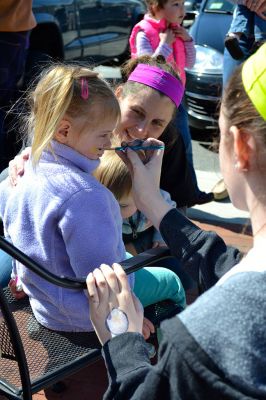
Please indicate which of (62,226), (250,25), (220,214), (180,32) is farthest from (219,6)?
(62,226)

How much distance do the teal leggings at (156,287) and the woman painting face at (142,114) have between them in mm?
601

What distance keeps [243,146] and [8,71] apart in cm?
330

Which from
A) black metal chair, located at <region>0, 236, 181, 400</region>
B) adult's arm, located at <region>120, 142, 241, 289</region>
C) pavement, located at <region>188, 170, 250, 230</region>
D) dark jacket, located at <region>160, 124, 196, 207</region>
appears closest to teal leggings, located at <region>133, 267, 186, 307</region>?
black metal chair, located at <region>0, 236, 181, 400</region>

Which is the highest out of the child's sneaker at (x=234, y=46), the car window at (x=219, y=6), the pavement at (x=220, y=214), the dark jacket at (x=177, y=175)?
the child's sneaker at (x=234, y=46)

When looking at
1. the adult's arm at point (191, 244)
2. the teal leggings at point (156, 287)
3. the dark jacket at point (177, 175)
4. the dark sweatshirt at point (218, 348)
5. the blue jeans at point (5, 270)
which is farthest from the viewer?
the dark jacket at point (177, 175)

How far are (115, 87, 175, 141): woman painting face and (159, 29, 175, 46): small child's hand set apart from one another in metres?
1.88

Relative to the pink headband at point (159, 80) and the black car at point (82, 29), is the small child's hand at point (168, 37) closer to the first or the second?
the black car at point (82, 29)

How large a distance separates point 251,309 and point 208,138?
544cm

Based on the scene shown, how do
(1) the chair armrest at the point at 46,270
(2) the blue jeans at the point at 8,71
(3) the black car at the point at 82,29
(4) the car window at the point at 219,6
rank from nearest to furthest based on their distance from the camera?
(1) the chair armrest at the point at 46,270
(2) the blue jeans at the point at 8,71
(3) the black car at the point at 82,29
(4) the car window at the point at 219,6

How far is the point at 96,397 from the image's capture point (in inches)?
98.1

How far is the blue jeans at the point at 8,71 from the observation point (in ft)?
13.4

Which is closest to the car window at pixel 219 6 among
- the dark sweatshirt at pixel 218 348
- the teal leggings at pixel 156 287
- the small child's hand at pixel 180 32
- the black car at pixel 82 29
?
the black car at pixel 82 29

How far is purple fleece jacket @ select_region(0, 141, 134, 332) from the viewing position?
177 cm

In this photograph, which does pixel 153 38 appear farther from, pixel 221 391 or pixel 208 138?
pixel 221 391
